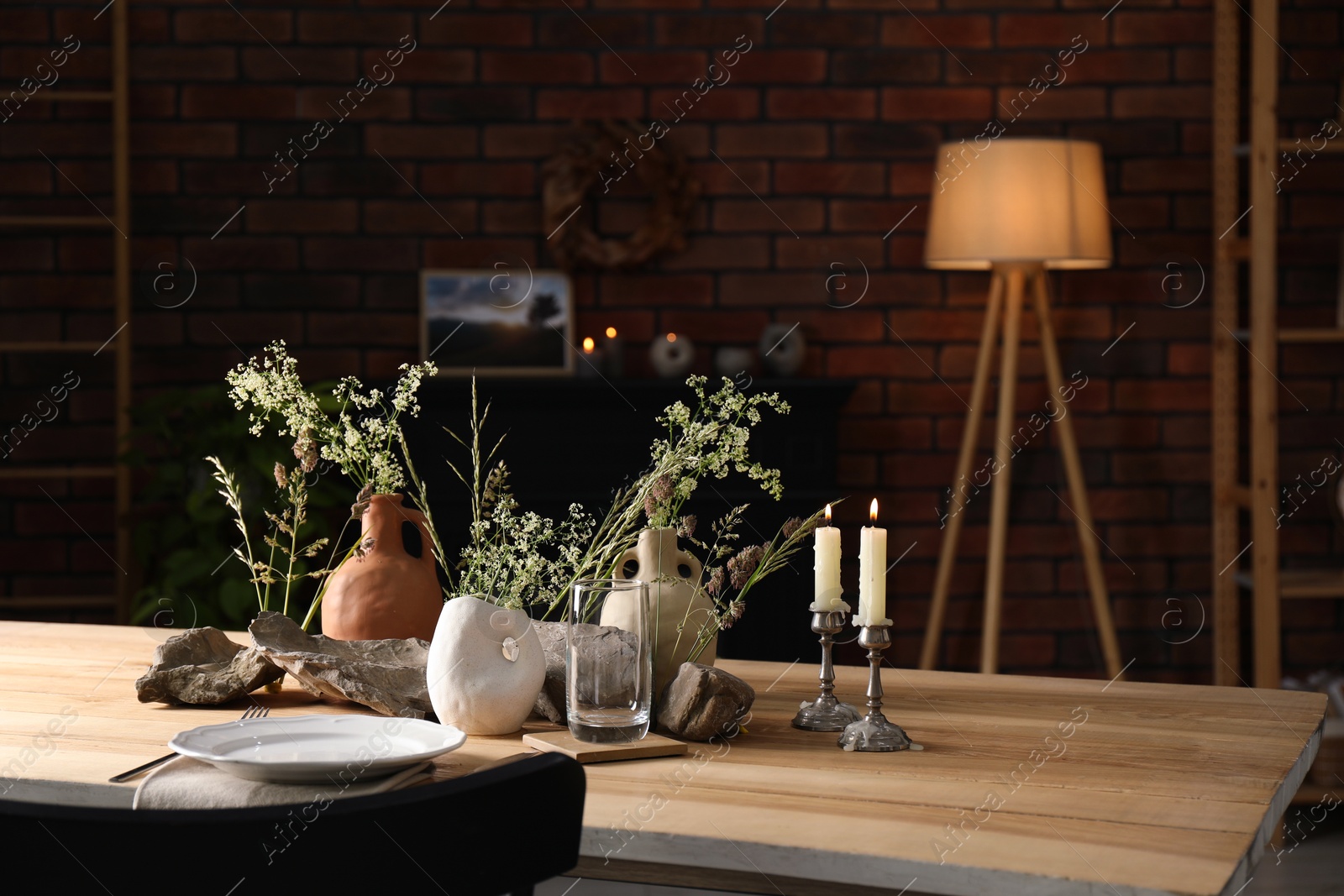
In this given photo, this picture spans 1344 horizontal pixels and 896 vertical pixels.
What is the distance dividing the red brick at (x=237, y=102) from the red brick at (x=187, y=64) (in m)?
→ 0.03

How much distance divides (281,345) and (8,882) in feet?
2.91

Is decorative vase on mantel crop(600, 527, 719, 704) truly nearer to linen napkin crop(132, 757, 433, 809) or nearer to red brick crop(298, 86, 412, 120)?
linen napkin crop(132, 757, 433, 809)

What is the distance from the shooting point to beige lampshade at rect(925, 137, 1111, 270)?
3.10 metres

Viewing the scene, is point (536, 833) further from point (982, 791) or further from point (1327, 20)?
point (1327, 20)

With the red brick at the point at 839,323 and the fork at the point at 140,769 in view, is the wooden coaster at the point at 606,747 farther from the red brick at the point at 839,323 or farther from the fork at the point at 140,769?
the red brick at the point at 839,323

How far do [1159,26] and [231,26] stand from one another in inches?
93.3

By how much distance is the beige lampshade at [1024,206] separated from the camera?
3.10m

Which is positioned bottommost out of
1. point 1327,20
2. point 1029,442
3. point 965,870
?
point 965,870

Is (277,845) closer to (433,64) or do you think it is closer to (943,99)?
(433,64)

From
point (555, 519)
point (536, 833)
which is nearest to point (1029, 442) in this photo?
point (555, 519)

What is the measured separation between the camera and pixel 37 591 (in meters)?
3.51

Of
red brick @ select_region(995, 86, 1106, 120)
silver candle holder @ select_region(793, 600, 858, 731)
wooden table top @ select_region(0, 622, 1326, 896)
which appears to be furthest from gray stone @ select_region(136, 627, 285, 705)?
red brick @ select_region(995, 86, 1106, 120)

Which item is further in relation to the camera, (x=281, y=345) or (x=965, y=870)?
(x=281, y=345)

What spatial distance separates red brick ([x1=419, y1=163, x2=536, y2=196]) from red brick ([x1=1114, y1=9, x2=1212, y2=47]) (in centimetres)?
156
